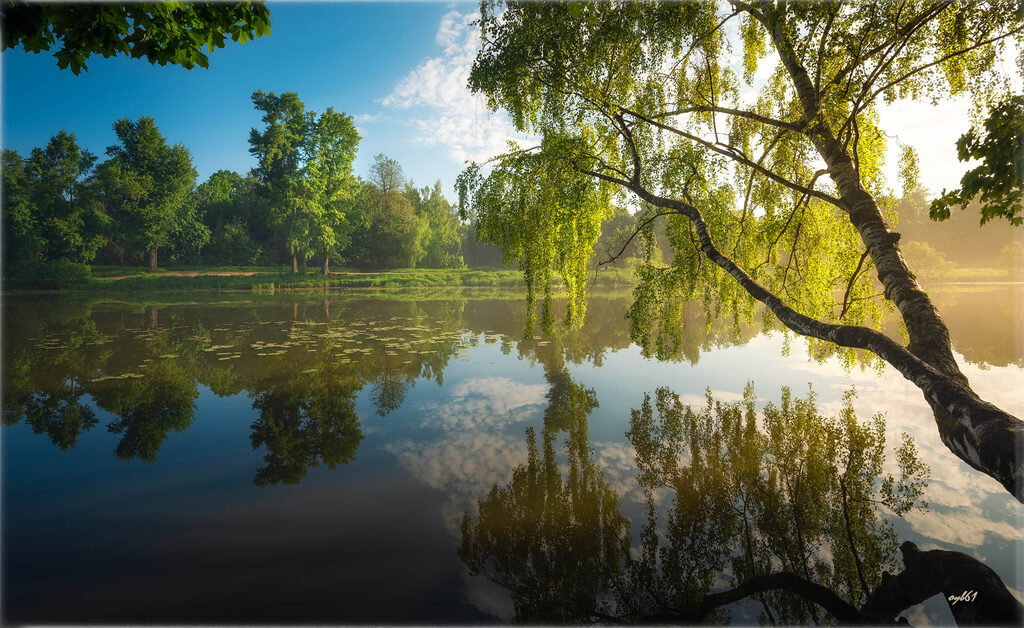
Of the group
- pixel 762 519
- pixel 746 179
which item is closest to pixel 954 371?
pixel 762 519

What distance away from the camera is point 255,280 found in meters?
37.7

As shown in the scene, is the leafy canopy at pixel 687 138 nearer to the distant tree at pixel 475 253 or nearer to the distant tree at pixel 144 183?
the distant tree at pixel 144 183

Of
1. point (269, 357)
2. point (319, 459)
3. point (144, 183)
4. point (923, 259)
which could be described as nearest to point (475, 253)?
point (144, 183)

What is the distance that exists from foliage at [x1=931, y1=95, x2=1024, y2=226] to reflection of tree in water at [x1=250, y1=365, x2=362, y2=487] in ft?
26.8

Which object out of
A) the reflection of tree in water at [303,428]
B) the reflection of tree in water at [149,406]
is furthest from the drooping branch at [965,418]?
the reflection of tree in water at [149,406]

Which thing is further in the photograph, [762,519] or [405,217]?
[405,217]

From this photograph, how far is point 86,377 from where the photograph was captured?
30.5 ft

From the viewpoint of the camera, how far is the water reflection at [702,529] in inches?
125

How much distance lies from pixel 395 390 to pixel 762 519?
7.08m

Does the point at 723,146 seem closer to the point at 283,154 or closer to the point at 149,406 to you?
the point at 149,406

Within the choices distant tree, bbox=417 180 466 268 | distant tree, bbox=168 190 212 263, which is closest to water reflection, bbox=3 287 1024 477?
distant tree, bbox=168 190 212 263

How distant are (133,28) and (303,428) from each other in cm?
565

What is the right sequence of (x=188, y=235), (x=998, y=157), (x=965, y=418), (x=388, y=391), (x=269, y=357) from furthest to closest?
1. (x=188, y=235)
2. (x=269, y=357)
3. (x=388, y=391)
4. (x=998, y=157)
5. (x=965, y=418)

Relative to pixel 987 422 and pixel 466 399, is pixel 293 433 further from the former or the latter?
pixel 987 422
